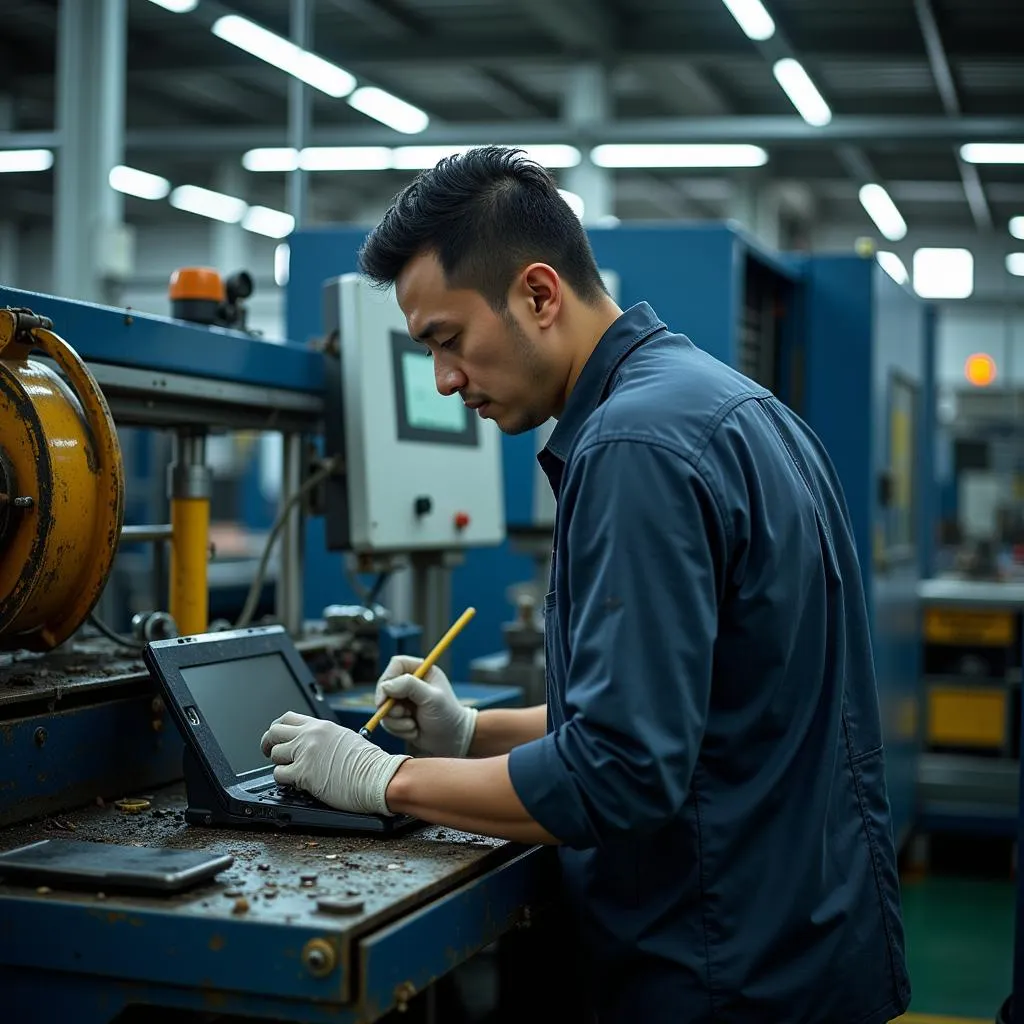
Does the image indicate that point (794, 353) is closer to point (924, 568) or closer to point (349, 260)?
point (349, 260)

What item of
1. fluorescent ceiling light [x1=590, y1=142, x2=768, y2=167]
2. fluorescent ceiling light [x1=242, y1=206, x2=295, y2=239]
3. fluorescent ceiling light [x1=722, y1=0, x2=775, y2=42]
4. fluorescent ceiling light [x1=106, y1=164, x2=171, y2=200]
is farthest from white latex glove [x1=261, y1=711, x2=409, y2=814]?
fluorescent ceiling light [x1=242, y1=206, x2=295, y2=239]

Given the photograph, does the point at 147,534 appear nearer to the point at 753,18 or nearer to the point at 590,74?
the point at 753,18

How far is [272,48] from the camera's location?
19.1 feet

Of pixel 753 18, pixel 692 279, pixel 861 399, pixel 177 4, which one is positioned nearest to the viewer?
pixel 692 279

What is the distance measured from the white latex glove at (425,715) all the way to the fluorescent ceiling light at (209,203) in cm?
837

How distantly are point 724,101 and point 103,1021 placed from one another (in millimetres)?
7437

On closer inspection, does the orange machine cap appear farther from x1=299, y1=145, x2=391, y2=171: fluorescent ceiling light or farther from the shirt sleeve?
x1=299, y1=145, x2=391, y2=171: fluorescent ceiling light

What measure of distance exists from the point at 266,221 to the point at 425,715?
30.0ft

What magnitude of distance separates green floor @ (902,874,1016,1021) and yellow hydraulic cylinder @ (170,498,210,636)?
1809mm

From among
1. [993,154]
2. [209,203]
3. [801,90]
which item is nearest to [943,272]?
[993,154]

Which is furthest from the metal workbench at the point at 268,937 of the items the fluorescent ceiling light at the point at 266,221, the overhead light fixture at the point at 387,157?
the fluorescent ceiling light at the point at 266,221

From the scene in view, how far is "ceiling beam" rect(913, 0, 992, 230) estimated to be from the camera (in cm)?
577

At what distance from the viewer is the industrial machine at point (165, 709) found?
989 mm

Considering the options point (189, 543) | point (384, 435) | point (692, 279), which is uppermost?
point (692, 279)
